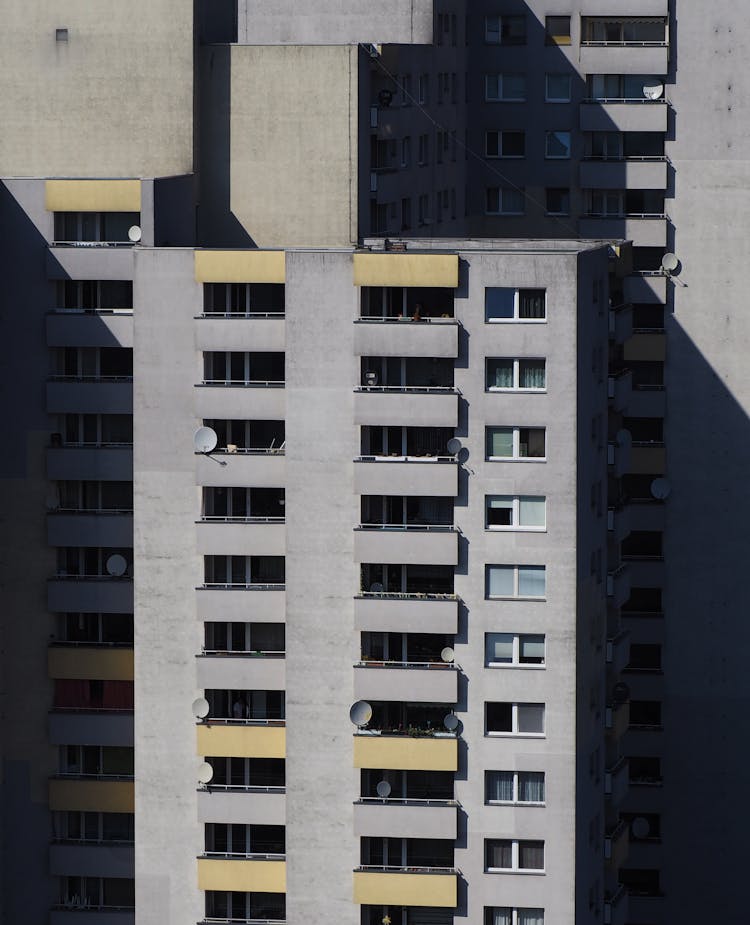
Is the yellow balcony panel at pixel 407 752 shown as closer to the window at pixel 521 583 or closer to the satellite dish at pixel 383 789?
the satellite dish at pixel 383 789

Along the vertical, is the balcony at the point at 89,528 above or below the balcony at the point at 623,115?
below

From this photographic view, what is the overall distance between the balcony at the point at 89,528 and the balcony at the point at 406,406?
12.0 m

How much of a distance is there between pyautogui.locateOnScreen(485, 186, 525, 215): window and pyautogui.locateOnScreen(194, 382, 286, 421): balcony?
3770 cm

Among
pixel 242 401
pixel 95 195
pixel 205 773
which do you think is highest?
pixel 95 195

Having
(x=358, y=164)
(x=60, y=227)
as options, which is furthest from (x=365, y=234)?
(x=60, y=227)

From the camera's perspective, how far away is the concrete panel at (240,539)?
86438 millimetres

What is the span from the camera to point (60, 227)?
92625mm

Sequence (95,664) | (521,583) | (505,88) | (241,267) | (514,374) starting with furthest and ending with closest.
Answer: (505,88), (95,664), (241,267), (521,583), (514,374)

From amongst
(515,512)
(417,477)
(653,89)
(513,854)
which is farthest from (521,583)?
(653,89)

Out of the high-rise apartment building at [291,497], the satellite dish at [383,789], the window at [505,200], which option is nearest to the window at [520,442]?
the high-rise apartment building at [291,497]

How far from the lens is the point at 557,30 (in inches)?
4737

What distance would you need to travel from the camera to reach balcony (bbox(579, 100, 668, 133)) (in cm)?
11988

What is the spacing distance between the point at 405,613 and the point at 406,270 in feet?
34.0

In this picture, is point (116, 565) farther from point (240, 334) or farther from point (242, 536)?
point (240, 334)
